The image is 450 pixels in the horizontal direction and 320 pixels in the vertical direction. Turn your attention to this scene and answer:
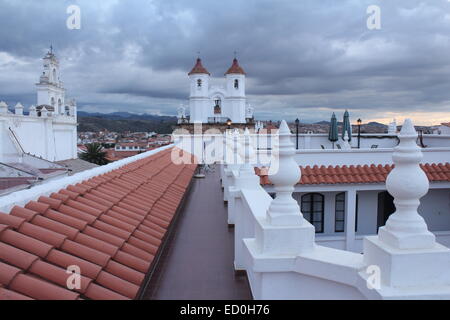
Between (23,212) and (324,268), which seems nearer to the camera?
(324,268)

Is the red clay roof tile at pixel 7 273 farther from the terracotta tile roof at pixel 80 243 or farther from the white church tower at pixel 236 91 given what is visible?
the white church tower at pixel 236 91

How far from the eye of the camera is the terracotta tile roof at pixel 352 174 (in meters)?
9.13

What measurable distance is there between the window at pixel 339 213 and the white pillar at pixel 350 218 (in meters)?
0.51

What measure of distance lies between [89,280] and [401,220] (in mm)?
2100

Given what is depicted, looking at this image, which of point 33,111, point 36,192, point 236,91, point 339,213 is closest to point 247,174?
point 36,192

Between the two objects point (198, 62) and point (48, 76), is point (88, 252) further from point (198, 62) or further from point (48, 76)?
point (198, 62)

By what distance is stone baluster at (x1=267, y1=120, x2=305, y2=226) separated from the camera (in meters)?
2.62

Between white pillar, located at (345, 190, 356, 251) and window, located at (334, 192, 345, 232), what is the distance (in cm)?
51

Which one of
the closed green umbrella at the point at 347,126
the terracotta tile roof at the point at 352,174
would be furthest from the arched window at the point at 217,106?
the terracotta tile roof at the point at 352,174

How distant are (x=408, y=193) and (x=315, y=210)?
27.1 feet

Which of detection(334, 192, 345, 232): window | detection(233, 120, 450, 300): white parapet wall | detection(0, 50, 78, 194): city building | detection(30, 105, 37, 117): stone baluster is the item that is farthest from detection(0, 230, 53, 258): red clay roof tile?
detection(30, 105, 37, 117): stone baluster

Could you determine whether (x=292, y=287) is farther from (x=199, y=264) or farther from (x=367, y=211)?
(x=367, y=211)
